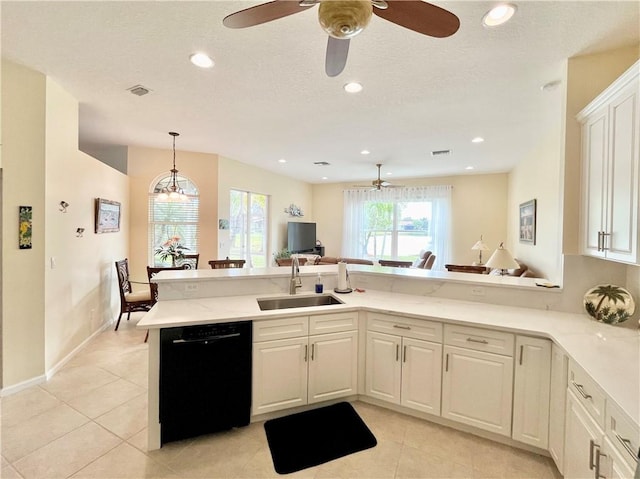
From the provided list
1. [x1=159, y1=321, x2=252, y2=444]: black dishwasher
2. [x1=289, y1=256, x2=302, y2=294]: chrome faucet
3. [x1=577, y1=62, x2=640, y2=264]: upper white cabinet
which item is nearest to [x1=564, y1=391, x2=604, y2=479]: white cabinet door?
[x1=577, y1=62, x2=640, y2=264]: upper white cabinet

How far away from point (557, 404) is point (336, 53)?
244 centimetres

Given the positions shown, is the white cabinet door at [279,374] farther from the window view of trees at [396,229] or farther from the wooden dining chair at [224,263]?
the window view of trees at [396,229]

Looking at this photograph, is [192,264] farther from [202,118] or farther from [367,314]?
[367,314]

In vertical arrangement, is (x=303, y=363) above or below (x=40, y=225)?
below

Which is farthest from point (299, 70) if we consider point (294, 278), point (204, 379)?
point (204, 379)

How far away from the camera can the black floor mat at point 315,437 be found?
192 cm

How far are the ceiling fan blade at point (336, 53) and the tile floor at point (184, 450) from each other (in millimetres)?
2463

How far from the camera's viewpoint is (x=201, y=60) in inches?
91.7

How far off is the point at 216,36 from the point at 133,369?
125 inches

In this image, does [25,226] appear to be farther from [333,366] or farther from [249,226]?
[249,226]

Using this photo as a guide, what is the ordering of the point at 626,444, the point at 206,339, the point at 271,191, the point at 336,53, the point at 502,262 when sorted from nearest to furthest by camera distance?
the point at 626,444 → the point at 336,53 → the point at 206,339 → the point at 502,262 → the point at 271,191

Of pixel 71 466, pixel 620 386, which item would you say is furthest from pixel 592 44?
pixel 71 466

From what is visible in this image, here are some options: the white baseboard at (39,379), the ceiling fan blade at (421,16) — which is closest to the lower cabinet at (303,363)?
the ceiling fan blade at (421,16)

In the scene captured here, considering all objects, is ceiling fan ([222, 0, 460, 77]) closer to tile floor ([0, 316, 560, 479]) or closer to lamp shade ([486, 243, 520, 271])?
tile floor ([0, 316, 560, 479])
